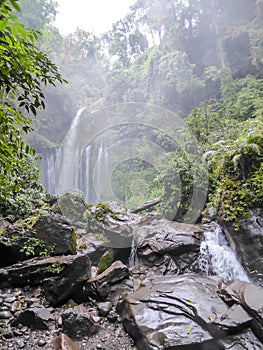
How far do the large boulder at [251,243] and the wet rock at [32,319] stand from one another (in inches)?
144

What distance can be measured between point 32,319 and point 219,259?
372 centimetres

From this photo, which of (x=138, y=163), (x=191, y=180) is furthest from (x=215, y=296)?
(x=138, y=163)

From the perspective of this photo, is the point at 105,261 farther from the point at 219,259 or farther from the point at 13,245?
the point at 219,259

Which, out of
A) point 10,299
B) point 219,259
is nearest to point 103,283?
point 10,299

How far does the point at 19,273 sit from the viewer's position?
382 centimetres

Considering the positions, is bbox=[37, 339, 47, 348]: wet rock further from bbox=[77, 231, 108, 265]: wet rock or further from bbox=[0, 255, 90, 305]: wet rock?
bbox=[77, 231, 108, 265]: wet rock

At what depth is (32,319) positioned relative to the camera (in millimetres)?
3168

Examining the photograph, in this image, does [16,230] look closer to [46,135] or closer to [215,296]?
[215,296]

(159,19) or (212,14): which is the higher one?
(159,19)

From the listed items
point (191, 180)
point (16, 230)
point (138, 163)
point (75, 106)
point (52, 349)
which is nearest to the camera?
point (52, 349)

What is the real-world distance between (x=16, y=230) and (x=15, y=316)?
5.06 feet

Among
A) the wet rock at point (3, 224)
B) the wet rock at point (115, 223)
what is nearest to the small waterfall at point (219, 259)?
the wet rock at point (115, 223)

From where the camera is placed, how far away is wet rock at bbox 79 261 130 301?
390cm

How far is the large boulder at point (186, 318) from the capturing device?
2723 millimetres
